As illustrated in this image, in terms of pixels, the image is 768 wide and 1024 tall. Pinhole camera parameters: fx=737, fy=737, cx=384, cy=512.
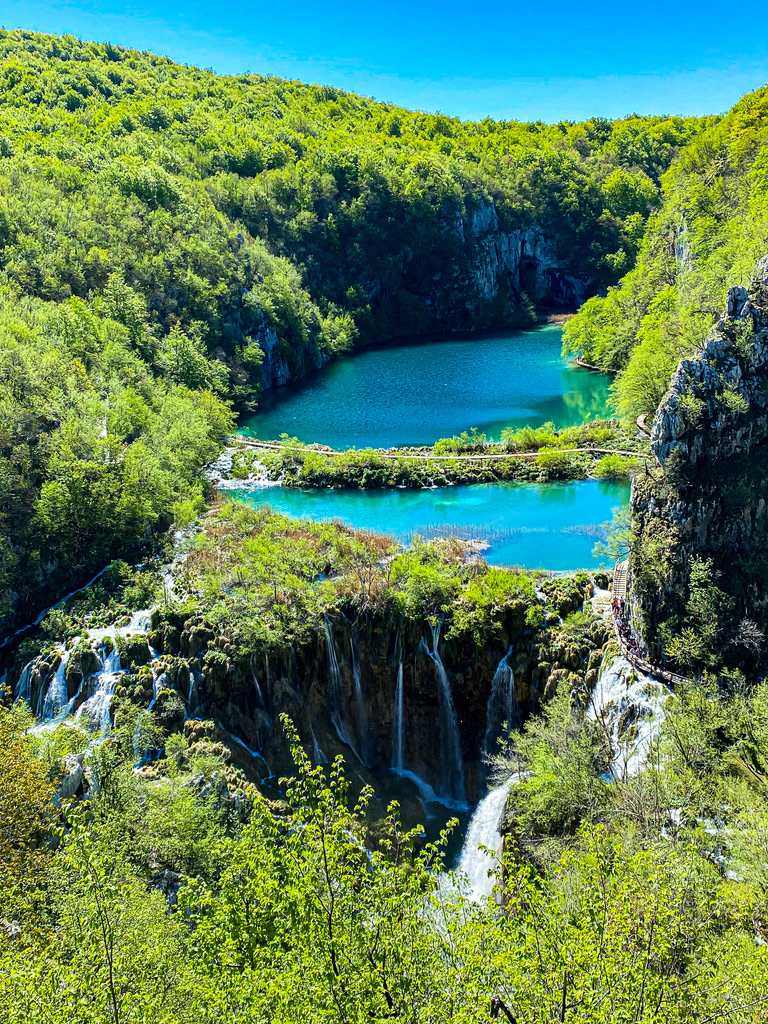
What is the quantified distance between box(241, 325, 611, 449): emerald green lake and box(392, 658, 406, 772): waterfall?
37560 millimetres

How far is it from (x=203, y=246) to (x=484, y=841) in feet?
266

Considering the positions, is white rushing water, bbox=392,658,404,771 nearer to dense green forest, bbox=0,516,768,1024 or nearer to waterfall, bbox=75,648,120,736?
dense green forest, bbox=0,516,768,1024

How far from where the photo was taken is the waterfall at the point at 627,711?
28.6 m

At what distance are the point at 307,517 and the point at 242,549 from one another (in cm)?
1199

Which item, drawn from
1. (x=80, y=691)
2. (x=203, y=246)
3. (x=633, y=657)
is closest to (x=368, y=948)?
(x=633, y=657)

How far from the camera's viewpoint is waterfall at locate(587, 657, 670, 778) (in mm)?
28609

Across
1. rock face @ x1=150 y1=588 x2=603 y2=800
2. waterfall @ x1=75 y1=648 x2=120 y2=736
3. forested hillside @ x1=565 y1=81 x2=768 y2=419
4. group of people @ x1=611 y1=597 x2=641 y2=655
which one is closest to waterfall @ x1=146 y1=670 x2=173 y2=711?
rock face @ x1=150 y1=588 x2=603 y2=800

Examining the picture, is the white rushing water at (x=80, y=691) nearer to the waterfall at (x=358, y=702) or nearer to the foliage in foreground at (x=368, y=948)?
the waterfall at (x=358, y=702)

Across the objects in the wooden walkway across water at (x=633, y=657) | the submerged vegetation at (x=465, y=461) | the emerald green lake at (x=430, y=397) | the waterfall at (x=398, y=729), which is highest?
the emerald green lake at (x=430, y=397)

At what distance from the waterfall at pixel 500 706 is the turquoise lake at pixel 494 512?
906 cm

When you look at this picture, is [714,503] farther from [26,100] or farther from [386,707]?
[26,100]

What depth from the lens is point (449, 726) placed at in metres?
35.2

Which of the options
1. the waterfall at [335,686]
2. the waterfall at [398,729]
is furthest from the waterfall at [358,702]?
the waterfall at [398,729]

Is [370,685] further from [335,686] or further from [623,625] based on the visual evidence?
[623,625]
